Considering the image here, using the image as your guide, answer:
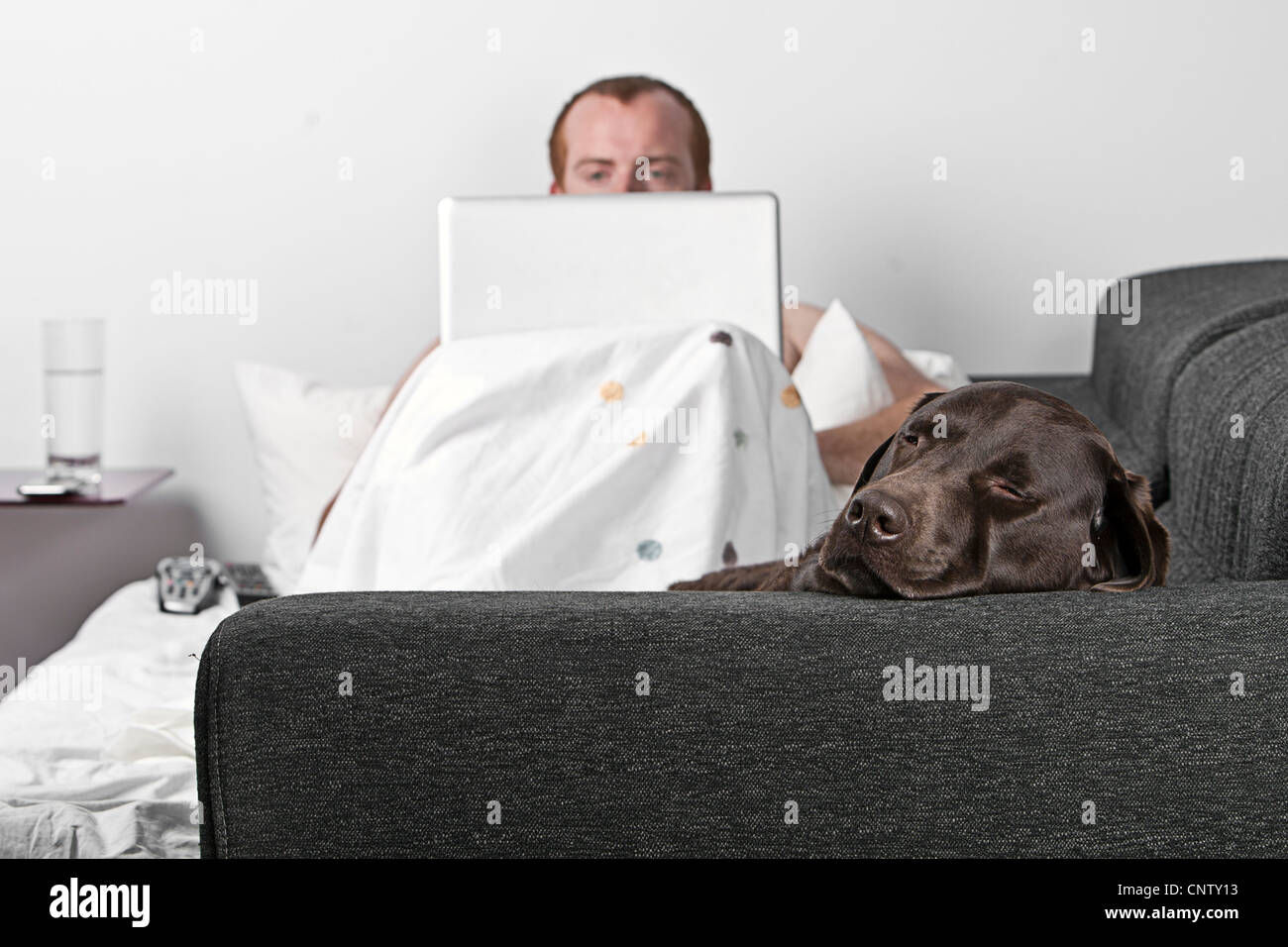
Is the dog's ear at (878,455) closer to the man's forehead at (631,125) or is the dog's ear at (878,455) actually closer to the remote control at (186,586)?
the remote control at (186,586)

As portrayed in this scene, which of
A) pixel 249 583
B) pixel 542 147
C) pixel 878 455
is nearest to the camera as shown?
pixel 878 455

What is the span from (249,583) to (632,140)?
1.16m

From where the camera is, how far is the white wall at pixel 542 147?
2.80 meters

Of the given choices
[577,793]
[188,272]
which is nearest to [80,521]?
[188,272]

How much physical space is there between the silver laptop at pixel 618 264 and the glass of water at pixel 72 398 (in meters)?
1.16


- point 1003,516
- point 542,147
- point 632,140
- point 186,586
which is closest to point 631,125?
point 632,140

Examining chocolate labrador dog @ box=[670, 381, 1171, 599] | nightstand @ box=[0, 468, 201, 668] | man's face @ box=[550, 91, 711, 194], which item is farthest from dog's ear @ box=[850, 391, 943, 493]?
nightstand @ box=[0, 468, 201, 668]

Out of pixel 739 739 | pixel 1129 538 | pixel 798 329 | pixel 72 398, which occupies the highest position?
pixel 798 329

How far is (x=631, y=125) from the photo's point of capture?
2494mm

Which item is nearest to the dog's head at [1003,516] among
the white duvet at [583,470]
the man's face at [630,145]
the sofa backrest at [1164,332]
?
the white duvet at [583,470]

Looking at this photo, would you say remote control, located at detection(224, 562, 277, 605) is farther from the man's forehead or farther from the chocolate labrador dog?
the chocolate labrador dog

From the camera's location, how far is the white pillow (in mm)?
2441

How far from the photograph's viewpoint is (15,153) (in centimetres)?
285

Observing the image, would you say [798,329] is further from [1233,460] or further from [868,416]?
[1233,460]
